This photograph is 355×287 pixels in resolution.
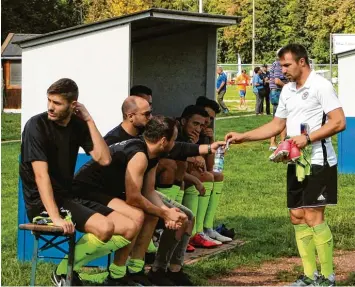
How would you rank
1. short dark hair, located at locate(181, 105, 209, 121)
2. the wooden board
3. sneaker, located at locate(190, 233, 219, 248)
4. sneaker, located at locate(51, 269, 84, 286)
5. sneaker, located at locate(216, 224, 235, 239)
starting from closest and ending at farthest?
sneaker, located at locate(51, 269, 84, 286) → the wooden board → short dark hair, located at locate(181, 105, 209, 121) → sneaker, located at locate(190, 233, 219, 248) → sneaker, located at locate(216, 224, 235, 239)

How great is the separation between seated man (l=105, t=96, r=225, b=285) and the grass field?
317mm

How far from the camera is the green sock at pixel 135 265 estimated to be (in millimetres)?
7941

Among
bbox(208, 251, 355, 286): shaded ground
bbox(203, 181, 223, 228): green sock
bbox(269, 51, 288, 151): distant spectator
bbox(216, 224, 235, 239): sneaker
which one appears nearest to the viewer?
bbox(208, 251, 355, 286): shaded ground

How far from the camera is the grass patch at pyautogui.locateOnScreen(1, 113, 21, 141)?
1094 inches

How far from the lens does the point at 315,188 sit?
26.1ft

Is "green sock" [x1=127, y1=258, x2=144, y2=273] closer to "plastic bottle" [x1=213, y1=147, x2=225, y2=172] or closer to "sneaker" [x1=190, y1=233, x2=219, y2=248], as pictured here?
"plastic bottle" [x1=213, y1=147, x2=225, y2=172]

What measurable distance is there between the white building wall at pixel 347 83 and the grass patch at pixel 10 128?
1267 cm

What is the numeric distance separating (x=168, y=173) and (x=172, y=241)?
1.04 m

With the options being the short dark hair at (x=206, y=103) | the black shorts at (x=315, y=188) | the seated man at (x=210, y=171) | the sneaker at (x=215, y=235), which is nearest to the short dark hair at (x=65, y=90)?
the black shorts at (x=315, y=188)

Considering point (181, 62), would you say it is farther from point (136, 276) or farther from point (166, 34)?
point (136, 276)

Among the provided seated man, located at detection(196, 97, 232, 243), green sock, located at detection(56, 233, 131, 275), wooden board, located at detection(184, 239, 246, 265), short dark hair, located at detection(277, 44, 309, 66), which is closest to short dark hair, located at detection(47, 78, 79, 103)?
green sock, located at detection(56, 233, 131, 275)

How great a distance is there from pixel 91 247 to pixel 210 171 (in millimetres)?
3585

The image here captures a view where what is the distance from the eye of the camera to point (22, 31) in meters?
53.1

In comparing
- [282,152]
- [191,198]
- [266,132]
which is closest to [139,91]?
[191,198]
